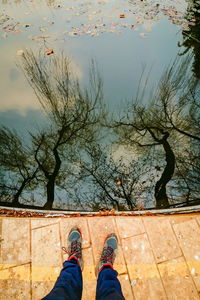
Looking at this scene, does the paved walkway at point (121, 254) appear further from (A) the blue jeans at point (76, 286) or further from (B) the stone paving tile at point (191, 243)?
(A) the blue jeans at point (76, 286)

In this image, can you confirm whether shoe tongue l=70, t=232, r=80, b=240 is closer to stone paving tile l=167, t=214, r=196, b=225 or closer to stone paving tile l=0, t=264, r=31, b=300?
stone paving tile l=0, t=264, r=31, b=300

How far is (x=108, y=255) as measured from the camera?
203 cm

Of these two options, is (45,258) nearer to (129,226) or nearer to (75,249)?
(75,249)

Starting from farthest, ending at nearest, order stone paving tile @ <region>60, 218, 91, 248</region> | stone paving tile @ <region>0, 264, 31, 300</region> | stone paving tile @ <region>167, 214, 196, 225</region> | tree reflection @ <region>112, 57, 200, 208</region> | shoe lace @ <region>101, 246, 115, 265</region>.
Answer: tree reflection @ <region>112, 57, 200, 208</region>, stone paving tile @ <region>167, 214, 196, 225</region>, stone paving tile @ <region>60, 218, 91, 248</region>, shoe lace @ <region>101, 246, 115, 265</region>, stone paving tile @ <region>0, 264, 31, 300</region>

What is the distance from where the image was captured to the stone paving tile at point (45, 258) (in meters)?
1.95

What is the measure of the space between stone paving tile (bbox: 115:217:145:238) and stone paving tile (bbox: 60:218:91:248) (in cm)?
38

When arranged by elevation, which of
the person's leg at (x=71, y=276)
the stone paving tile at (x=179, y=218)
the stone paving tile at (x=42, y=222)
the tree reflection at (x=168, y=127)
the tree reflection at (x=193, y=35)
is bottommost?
the person's leg at (x=71, y=276)

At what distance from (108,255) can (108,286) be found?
38 centimetres

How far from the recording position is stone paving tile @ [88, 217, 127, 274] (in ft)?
6.85

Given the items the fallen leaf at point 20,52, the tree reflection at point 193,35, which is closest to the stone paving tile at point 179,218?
the tree reflection at point 193,35

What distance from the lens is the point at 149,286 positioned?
1951 millimetres

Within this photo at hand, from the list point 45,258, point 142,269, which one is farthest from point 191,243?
point 45,258

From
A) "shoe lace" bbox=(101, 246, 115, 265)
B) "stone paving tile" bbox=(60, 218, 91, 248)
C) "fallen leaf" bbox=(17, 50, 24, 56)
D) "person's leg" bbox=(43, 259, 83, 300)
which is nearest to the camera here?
"person's leg" bbox=(43, 259, 83, 300)

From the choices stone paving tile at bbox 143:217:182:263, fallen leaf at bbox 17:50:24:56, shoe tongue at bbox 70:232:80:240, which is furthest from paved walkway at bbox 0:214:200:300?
fallen leaf at bbox 17:50:24:56
